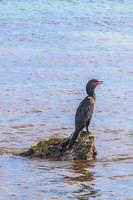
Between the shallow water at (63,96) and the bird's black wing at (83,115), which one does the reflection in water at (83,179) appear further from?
the bird's black wing at (83,115)

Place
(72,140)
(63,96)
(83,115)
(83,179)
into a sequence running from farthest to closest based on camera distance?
(63,96), (83,115), (72,140), (83,179)

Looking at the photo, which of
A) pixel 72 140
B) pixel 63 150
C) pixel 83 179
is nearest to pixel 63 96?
pixel 63 150

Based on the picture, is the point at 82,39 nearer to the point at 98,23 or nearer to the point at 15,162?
the point at 98,23

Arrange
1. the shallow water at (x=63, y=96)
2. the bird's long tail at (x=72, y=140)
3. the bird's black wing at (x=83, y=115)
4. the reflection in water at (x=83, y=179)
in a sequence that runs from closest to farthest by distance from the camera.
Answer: the reflection in water at (x=83, y=179) → the shallow water at (x=63, y=96) → the bird's long tail at (x=72, y=140) → the bird's black wing at (x=83, y=115)

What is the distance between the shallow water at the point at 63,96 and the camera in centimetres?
975

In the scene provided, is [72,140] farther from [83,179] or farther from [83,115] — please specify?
[83,179]

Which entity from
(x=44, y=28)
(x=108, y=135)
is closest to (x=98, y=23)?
(x=44, y=28)

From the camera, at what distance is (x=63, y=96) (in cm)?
1664

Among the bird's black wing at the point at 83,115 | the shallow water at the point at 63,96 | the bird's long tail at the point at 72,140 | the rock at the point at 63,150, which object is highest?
the bird's black wing at the point at 83,115

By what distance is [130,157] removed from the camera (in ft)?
37.4

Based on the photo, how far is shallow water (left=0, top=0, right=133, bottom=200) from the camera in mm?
9750

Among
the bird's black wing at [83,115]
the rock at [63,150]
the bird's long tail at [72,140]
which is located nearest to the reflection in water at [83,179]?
the rock at [63,150]

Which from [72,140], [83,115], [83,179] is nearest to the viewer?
[83,179]

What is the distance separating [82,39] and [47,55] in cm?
396
